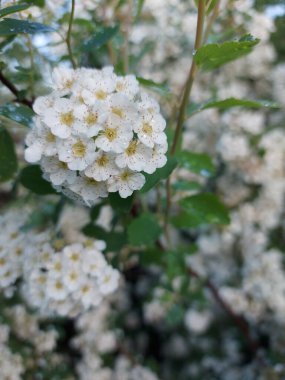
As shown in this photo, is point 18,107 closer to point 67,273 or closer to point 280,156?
point 67,273

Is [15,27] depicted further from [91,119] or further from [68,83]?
[91,119]

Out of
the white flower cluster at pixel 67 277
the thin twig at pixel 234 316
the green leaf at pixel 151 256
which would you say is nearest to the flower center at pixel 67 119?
the white flower cluster at pixel 67 277

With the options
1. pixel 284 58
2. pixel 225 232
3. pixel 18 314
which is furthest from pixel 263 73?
pixel 18 314

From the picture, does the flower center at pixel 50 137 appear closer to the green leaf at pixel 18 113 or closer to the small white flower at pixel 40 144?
the small white flower at pixel 40 144

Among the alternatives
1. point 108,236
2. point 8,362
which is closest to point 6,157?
point 108,236

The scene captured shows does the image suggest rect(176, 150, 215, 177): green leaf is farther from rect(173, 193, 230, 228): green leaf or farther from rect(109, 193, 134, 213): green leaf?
rect(109, 193, 134, 213): green leaf
